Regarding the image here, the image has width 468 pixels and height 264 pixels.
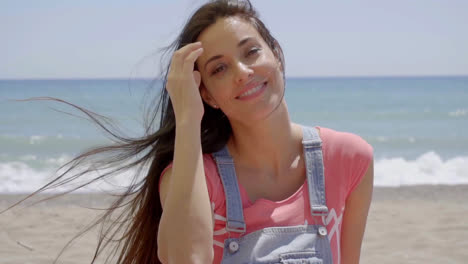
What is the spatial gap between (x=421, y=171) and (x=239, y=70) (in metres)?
8.45

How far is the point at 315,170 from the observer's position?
8.31 feet

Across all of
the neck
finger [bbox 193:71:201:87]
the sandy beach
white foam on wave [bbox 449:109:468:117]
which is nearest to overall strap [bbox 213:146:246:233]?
the neck

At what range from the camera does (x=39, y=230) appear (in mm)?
5859

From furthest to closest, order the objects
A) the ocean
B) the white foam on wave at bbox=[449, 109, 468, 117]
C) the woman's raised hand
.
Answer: the white foam on wave at bbox=[449, 109, 468, 117]
the ocean
the woman's raised hand

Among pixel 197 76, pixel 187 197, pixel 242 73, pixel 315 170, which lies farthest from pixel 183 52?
pixel 315 170

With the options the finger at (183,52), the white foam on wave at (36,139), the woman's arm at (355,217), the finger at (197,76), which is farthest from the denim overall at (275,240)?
the white foam on wave at (36,139)

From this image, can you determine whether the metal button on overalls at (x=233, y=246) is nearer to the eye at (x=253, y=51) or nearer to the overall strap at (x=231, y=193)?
the overall strap at (x=231, y=193)

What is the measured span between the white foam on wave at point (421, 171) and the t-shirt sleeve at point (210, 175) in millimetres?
6493

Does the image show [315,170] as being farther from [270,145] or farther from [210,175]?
[210,175]

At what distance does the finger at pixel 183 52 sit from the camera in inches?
92.9

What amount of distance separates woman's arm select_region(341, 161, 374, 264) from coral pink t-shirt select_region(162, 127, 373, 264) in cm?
4

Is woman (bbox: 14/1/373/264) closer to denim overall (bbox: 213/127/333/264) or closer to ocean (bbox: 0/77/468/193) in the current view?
denim overall (bbox: 213/127/333/264)

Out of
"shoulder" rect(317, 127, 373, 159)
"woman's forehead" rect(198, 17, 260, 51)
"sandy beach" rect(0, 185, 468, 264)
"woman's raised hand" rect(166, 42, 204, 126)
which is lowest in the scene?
"sandy beach" rect(0, 185, 468, 264)

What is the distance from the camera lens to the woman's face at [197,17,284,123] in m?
2.42
